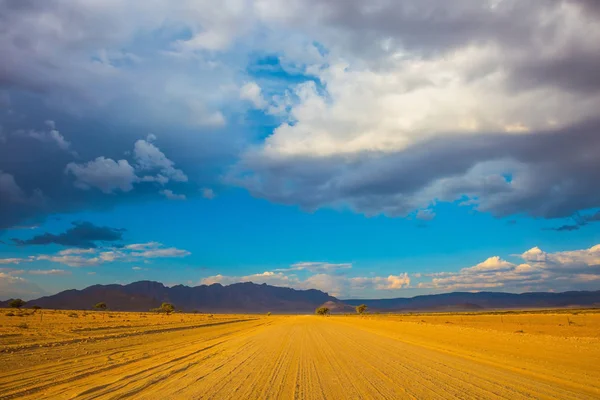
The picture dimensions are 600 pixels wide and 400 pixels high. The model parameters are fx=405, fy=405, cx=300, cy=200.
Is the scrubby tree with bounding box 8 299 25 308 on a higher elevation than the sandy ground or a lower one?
higher

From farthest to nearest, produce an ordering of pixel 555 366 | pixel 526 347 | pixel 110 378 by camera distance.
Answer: pixel 526 347, pixel 555 366, pixel 110 378

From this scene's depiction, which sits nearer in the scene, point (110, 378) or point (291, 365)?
point (110, 378)

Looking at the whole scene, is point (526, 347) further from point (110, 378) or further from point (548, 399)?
point (110, 378)

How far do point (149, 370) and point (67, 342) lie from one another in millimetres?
11401

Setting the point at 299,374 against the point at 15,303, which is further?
the point at 15,303

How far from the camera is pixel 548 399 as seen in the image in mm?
8734

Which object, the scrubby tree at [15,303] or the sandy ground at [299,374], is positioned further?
the scrubby tree at [15,303]

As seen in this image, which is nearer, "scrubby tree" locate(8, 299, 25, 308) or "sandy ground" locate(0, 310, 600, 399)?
"sandy ground" locate(0, 310, 600, 399)

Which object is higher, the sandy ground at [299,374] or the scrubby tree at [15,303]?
the scrubby tree at [15,303]

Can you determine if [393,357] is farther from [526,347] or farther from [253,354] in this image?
[526,347]

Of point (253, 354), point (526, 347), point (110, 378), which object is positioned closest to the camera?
point (110, 378)

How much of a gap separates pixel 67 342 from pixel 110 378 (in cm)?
1246

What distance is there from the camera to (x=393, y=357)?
16391mm

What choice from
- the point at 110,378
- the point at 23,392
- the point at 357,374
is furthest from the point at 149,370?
the point at 357,374
